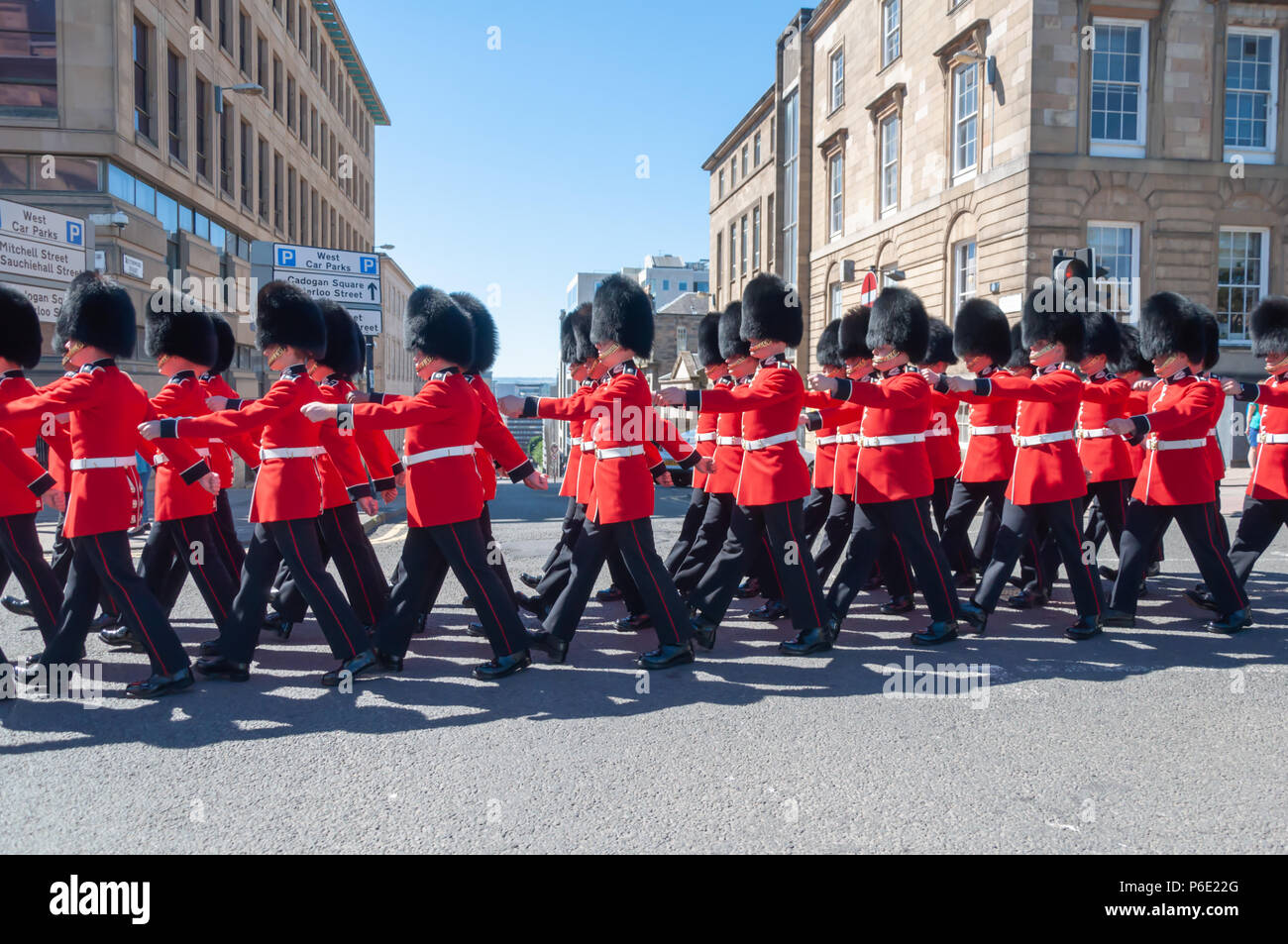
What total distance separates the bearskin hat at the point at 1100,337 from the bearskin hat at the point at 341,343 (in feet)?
15.3

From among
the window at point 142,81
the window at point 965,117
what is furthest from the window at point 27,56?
the window at point 965,117

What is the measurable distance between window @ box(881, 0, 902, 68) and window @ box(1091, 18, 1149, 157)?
5.71 metres

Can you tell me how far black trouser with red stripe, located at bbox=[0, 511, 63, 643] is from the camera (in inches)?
194

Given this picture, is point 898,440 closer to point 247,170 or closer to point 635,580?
point 635,580

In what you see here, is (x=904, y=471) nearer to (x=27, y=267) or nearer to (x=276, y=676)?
(x=276, y=676)

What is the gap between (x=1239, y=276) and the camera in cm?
1858

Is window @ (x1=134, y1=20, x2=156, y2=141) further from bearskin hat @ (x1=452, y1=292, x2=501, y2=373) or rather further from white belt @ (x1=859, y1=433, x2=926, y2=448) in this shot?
white belt @ (x1=859, y1=433, x2=926, y2=448)

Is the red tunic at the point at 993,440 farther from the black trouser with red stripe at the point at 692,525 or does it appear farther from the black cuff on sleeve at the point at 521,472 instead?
the black cuff on sleeve at the point at 521,472

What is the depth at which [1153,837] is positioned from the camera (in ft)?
9.93

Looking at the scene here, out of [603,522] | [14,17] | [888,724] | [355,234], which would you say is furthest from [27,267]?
[355,234]

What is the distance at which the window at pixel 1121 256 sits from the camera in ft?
59.4

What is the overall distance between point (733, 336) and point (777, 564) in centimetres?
177

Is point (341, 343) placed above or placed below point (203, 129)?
below

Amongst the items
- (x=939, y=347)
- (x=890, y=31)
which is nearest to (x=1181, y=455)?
(x=939, y=347)
